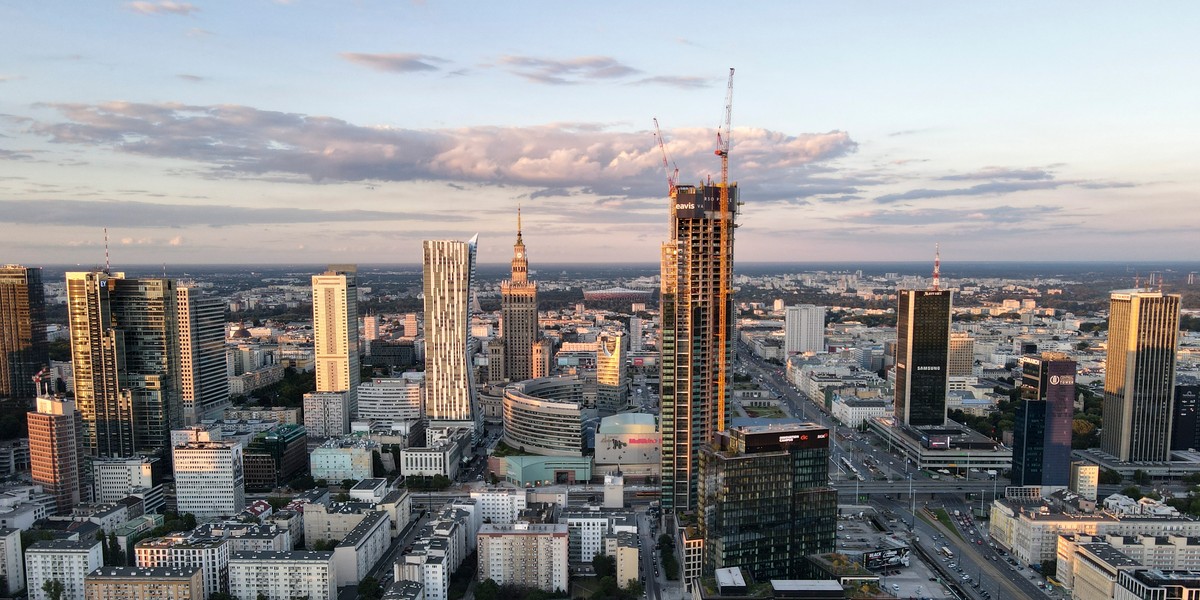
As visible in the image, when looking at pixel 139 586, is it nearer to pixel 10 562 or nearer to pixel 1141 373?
pixel 10 562

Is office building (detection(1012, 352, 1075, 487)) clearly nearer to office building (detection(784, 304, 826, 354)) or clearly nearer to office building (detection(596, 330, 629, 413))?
office building (detection(596, 330, 629, 413))

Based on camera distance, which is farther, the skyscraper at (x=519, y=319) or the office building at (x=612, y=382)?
the skyscraper at (x=519, y=319)

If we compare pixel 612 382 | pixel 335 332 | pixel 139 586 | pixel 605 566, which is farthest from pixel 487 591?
pixel 335 332

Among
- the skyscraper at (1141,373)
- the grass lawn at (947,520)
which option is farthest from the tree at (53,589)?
the skyscraper at (1141,373)

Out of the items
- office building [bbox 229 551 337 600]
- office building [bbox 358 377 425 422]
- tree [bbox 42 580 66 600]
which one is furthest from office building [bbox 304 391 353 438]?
office building [bbox 229 551 337 600]

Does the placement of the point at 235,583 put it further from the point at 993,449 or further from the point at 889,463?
the point at 993,449

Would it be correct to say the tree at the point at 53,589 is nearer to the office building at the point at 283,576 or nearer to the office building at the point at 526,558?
the office building at the point at 283,576
